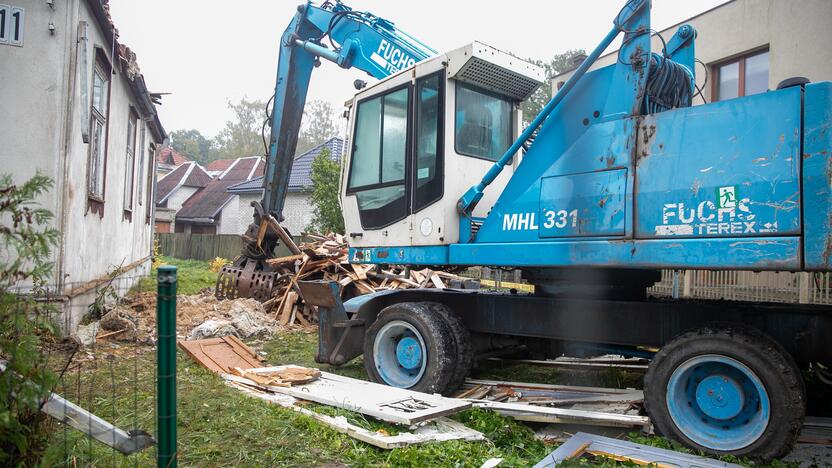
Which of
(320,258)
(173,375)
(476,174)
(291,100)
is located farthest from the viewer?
(320,258)

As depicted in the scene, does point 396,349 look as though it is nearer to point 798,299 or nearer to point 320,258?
point 320,258

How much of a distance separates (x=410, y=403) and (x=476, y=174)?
7.94ft

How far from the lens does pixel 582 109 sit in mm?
5047

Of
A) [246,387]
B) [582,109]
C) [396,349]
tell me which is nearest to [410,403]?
[396,349]

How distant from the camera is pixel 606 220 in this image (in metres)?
4.59

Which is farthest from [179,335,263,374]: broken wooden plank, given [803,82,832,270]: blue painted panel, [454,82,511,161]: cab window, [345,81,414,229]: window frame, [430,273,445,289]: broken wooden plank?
[803,82,832,270]: blue painted panel

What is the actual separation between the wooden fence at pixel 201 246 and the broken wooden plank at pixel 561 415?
80.5 feet

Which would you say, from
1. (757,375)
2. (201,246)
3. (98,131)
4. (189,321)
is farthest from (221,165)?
(757,375)

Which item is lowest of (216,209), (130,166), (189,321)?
(189,321)

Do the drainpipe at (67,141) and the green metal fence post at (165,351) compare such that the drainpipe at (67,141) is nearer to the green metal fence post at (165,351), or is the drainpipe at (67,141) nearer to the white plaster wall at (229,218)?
the green metal fence post at (165,351)

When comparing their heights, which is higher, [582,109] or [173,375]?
[582,109]

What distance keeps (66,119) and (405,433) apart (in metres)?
5.52

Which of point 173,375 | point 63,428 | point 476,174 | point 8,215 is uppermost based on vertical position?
point 476,174

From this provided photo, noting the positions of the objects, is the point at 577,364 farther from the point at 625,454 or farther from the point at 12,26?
the point at 12,26
